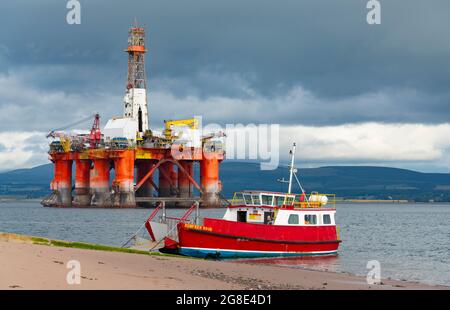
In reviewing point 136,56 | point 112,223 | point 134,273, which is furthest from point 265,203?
point 136,56

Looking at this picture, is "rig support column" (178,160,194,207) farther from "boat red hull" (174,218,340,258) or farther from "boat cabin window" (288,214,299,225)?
"boat cabin window" (288,214,299,225)

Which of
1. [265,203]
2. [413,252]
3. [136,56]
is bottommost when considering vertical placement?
[413,252]

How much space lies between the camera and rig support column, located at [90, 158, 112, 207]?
376 feet

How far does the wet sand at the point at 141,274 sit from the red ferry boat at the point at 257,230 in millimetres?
5753

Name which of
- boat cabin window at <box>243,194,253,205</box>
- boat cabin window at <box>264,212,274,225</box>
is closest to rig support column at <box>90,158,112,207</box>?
boat cabin window at <box>243,194,253,205</box>

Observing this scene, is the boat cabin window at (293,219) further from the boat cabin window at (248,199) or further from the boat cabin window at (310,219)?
the boat cabin window at (248,199)

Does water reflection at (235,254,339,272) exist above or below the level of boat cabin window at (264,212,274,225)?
below

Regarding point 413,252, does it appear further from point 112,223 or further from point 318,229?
point 112,223

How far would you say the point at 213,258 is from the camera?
40.8 meters

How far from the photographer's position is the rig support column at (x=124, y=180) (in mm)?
112250

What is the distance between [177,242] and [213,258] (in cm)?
210

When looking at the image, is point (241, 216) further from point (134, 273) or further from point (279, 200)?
point (134, 273)

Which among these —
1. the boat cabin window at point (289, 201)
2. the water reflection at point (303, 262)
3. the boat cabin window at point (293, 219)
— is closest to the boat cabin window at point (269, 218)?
the boat cabin window at point (293, 219)
